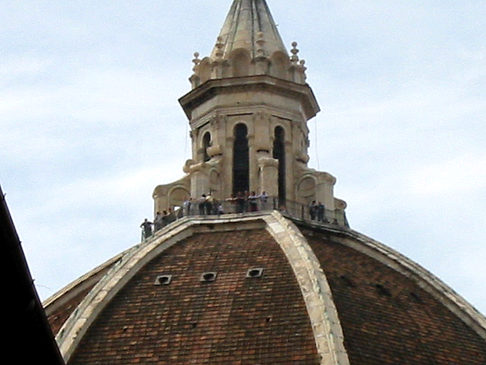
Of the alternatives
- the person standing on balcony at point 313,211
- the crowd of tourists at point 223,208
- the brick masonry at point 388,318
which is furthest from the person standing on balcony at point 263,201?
the brick masonry at point 388,318

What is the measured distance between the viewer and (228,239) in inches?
1125

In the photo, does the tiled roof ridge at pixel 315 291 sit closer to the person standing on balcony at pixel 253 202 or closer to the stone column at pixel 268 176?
the person standing on balcony at pixel 253 202

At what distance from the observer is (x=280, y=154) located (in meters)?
33.7

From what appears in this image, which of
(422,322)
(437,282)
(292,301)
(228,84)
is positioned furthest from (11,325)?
(228,84)

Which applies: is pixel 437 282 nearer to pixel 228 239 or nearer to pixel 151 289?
pixel 228 239

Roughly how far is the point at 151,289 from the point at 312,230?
5.02 m

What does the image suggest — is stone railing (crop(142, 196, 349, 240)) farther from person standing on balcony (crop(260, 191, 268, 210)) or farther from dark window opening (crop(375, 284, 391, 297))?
dark window opening (crop(375, 284, 391, 297))

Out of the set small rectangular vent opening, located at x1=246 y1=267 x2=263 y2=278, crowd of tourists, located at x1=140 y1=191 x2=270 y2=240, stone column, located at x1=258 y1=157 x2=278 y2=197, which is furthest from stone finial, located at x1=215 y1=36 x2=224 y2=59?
small rectangular vent opening, located at x1=246 y1=267 x2=263 y2=278

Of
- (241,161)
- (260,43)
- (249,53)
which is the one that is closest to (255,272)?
(241,161)

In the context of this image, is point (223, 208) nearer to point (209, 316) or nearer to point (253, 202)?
point (253, 202)

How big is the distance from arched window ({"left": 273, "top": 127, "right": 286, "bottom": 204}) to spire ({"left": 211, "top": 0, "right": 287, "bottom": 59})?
2.44 m

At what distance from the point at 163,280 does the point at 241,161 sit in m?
6.98

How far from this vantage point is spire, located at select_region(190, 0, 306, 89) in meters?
34.8

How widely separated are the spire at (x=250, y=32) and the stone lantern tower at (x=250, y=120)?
0.03 meters
